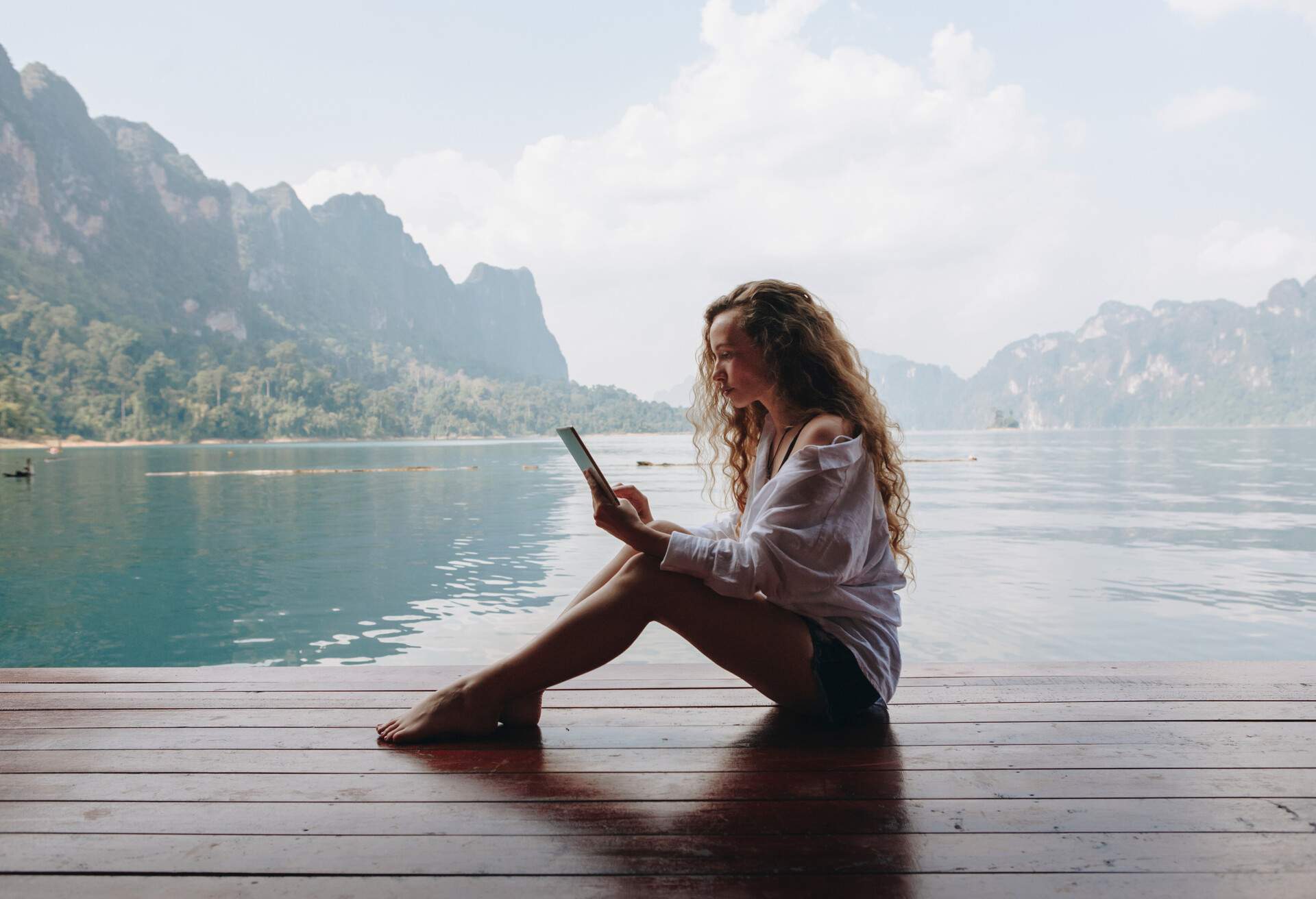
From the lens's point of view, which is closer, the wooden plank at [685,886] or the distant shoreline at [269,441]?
the wooden plank at [685,886]

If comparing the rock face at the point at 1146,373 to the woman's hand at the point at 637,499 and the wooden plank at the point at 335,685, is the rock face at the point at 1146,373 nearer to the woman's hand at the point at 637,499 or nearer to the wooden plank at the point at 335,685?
the wooden plank at the point at 335,685

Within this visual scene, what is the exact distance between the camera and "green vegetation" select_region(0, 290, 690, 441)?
53.6m

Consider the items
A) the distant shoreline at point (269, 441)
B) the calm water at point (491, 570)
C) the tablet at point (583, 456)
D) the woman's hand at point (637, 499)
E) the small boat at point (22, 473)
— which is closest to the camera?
the tablet at point (583, 456)

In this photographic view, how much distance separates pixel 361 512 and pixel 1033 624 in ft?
39.4

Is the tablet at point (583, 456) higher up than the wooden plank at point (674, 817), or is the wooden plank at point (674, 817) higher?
the tablet at point (583, 456)

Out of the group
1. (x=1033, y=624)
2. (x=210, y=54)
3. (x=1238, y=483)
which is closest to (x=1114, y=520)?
(x=1033, y=624)

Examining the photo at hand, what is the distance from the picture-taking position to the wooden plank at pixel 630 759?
1.76 meters

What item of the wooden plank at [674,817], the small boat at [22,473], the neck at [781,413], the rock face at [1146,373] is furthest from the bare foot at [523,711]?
the rock face at [1146,373]

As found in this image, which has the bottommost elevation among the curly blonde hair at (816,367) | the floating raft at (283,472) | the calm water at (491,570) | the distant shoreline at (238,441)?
the calm water at (491,570)

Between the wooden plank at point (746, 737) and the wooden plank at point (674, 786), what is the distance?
0.16 m

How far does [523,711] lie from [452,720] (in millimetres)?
155

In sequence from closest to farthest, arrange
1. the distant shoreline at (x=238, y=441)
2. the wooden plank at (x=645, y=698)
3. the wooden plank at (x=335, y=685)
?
the wooden plank at (x=645, y=698) < the wooden plank at (x=335, y=685) < the distant shoreline at (x=238, y=441)

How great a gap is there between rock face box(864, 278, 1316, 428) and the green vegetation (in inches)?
2303

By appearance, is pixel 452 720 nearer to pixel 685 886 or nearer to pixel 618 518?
pixel 618 518
